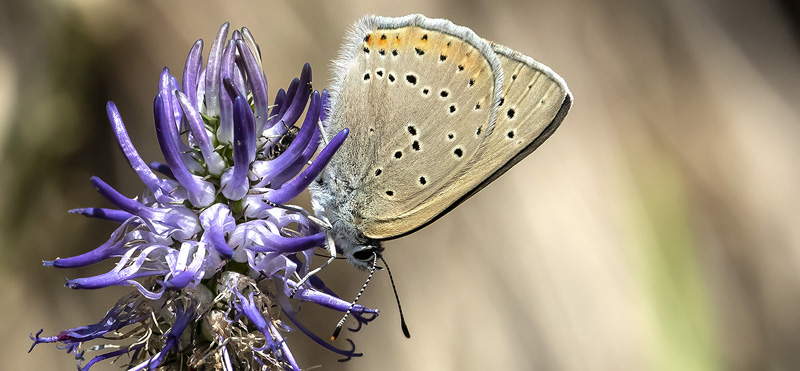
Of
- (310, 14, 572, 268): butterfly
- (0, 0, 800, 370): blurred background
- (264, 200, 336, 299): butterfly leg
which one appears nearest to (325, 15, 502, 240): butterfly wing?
(310, 14, 572, 268): butterfly

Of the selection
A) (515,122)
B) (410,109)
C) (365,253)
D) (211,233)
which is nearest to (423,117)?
(410,109)

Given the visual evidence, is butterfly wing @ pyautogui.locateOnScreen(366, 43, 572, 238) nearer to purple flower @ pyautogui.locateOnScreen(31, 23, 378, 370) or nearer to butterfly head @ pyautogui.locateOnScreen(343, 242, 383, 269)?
butterfly head @ pyautogui.locateOnScreen(343, 242, 383, 269)

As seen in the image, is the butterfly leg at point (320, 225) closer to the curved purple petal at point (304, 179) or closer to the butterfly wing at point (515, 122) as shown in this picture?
the curved purple petal at point (304, 179)

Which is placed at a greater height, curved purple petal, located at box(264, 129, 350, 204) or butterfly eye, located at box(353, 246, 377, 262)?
curved purple petal, located at box(264, 129, 350, 204)

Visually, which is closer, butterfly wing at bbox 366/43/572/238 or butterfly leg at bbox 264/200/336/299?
butterfly leg at bbox 264/200/336/299

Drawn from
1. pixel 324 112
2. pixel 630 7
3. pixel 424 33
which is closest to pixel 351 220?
pixel 324 112

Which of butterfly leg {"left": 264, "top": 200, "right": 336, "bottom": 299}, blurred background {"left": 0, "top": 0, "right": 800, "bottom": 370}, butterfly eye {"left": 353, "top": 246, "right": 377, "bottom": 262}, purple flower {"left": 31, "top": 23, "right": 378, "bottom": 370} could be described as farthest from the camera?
blurred background {"left": 0, "top": 0, "right": 800, "bottom": 370}

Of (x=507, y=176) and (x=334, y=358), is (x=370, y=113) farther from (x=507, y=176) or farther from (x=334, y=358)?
(x=507, y=176)
